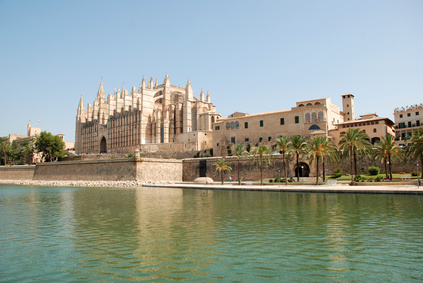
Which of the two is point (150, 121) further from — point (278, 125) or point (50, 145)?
point (278, 125)

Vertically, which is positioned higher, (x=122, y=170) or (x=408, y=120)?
(x=408, y=120)

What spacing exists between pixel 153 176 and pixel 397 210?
35812 millimetres

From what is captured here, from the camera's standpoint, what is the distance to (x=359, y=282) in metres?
6.61

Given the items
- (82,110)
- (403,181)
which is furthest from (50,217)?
(82,110)

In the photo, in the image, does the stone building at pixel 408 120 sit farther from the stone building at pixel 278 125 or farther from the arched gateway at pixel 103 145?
the arched gateway at pixel 103 145

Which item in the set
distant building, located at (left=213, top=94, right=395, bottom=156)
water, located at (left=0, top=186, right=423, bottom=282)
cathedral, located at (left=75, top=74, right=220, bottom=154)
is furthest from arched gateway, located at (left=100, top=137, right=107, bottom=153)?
water, located at (left=0, top=186, right=423, bottom=282)

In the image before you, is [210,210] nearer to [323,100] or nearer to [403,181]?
[403,181]

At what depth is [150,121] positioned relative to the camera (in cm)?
7619

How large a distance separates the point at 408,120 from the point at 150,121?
52.1m

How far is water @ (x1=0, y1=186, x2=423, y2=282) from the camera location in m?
7.22

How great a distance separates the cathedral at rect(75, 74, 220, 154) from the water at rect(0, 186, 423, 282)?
150 feet

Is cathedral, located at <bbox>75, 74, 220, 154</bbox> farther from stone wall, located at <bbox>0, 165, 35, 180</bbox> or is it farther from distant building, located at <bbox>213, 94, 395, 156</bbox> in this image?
stone wall, located at <bbox>0, 165, 35, 180</bbox>

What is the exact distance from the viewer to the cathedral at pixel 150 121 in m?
65.9

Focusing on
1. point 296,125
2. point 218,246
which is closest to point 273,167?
point 296,125
